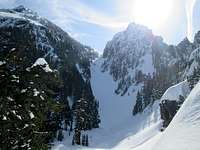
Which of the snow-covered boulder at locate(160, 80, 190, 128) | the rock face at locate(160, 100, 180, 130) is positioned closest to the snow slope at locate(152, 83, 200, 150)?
the snow-covered boulder at locate(160, 80, 190, 128)

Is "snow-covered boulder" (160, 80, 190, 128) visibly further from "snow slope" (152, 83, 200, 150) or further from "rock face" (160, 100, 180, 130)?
"snow slope" (152, 83, 200, 150)

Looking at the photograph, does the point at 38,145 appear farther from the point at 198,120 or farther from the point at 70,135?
the point at 70,135

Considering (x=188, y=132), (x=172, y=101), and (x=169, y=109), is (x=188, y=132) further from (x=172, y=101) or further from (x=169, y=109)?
(x=172, y=101)

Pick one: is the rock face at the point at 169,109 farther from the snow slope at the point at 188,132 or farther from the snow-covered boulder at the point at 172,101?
the snow slope at the point at 188,132

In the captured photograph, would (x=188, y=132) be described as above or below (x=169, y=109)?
below

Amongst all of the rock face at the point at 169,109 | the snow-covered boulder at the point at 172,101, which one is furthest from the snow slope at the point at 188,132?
the rock face at the point at 169,109

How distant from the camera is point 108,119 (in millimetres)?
186625

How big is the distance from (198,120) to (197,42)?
555ft

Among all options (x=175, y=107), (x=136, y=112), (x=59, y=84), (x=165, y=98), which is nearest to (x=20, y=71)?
(x=59, y=84)

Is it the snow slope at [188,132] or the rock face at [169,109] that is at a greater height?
the rock face at [169,109]

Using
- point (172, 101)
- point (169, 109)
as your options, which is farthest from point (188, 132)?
point (172, 101)

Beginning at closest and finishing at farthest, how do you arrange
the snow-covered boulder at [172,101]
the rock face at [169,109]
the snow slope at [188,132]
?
the snow slope at [188,132] < the rock face at [169,109] < the snow-covered boulder at [172,101]

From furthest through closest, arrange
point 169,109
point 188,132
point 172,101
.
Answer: point 172,101 < point 169,109 < point 188,132

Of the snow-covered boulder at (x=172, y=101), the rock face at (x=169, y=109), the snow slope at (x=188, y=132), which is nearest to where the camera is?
the snow slope at (x=188, y=132)
